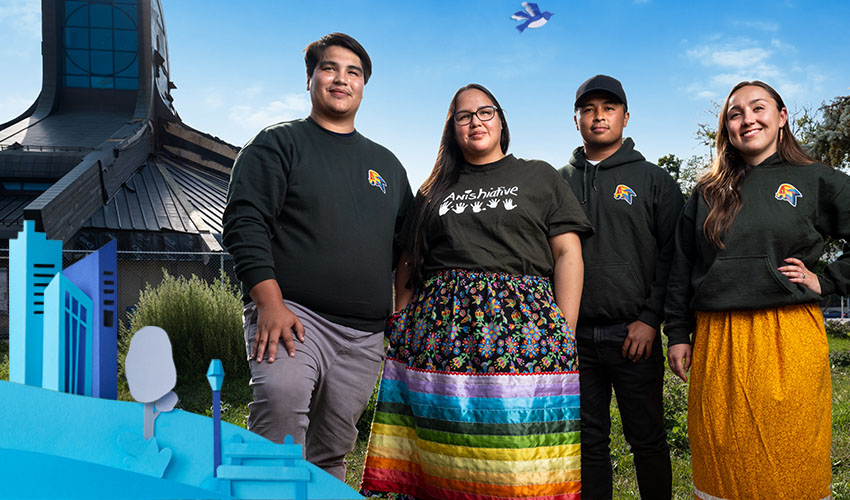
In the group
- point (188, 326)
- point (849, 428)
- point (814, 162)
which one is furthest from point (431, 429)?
point (188, 326)

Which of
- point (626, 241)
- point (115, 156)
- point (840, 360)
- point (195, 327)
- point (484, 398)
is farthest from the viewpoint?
point (115, 156)

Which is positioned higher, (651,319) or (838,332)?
(651,319)

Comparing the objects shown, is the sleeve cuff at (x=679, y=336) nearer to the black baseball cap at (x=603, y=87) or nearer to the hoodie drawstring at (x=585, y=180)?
the hoodie drawstring at (x=585, y=180)

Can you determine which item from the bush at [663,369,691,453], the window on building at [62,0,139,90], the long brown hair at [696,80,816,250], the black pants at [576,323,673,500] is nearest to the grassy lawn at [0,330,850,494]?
the bush at [663,369,691,453]

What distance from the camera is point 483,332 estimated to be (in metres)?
2.21

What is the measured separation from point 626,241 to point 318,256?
4.45ft

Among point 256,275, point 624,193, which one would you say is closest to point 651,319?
point 624,193

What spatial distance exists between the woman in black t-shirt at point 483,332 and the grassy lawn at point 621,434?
1780mm

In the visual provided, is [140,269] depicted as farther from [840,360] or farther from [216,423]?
[216,423]

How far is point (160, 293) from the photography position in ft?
26.5

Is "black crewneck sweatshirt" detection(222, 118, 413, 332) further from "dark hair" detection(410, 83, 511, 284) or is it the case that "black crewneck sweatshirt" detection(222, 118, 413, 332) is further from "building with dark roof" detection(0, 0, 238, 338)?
"building with dark roof" detection(0, 0, 238, 338)

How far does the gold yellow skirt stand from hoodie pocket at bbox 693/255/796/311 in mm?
58

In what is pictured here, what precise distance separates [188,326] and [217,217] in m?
8.20

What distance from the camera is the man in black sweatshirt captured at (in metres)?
2.10
